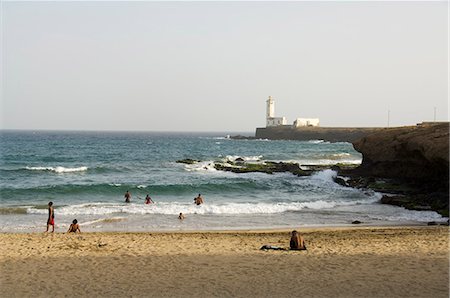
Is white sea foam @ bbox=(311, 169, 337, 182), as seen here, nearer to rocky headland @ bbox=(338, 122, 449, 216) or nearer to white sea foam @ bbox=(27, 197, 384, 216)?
rocky headland @ bbox=(338, 122, 449, 216)

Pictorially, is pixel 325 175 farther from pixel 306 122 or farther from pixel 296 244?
pixel 306 122

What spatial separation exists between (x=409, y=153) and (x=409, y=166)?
5.55 ft

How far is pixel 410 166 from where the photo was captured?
30.4 meters

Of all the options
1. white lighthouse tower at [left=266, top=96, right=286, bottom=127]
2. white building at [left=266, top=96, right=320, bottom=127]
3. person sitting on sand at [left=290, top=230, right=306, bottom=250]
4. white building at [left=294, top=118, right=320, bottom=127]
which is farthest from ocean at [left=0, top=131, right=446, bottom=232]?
white lighthouse tower at [left=266, top=96, right=286, bottom=127]

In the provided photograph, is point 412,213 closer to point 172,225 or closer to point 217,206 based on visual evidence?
point 217,206

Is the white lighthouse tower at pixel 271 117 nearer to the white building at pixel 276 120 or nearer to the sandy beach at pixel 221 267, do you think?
the white building at pixel 276 120

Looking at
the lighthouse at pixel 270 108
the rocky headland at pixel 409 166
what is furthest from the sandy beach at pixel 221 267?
the lighthouse at pixel 270 108

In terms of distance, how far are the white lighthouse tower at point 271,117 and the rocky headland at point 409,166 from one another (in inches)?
4296

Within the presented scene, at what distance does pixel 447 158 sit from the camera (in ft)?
76.1

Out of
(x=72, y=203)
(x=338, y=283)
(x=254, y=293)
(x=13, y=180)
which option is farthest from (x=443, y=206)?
(x=13, y=180)

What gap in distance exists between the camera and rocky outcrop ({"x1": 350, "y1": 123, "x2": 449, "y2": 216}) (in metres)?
24.6

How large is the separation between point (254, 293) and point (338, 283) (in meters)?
1.87

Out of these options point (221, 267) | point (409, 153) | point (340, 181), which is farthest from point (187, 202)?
point (221, 267)

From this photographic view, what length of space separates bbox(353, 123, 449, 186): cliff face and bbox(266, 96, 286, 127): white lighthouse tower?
10918cm
